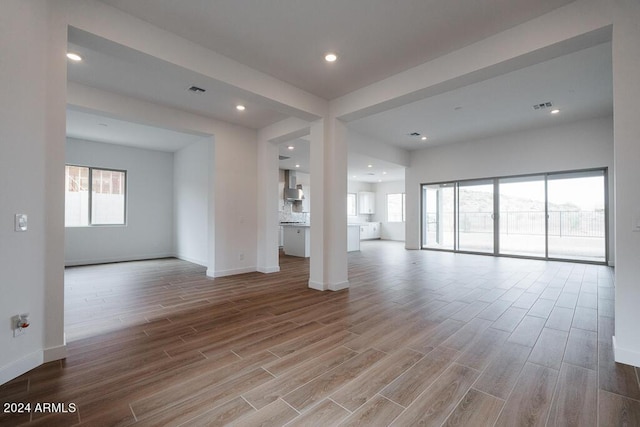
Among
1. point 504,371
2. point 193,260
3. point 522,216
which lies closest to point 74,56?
point 193,260

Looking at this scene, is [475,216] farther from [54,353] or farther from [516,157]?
[54,353]

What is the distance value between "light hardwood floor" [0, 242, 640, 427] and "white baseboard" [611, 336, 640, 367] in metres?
0.07

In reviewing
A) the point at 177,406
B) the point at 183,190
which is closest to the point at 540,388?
the point at 177,406

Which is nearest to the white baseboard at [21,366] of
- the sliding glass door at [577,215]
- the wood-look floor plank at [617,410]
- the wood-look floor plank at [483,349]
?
the wood-look floor plank at [483,349]

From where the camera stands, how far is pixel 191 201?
7121 mm

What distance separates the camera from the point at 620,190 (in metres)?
2.12

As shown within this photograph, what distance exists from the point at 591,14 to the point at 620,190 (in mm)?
1430

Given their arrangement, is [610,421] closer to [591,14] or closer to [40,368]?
[591,14]

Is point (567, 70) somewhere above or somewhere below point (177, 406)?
above

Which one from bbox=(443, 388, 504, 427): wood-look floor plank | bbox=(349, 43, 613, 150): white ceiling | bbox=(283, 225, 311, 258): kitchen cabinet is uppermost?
bbox=(349, 43, 613, 150): white ceiling

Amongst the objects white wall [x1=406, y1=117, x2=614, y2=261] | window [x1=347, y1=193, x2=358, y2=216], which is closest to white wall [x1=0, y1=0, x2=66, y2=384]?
white wall [x1=406, y1=117, x2=614, y2=261]

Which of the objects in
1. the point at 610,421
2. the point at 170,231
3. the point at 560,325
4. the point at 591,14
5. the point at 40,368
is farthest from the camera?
the point at 170,231

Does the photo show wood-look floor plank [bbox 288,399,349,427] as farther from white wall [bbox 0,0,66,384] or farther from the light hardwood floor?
white wall [bbox 0,0,66,384]

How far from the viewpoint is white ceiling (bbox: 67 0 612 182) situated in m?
2.46
